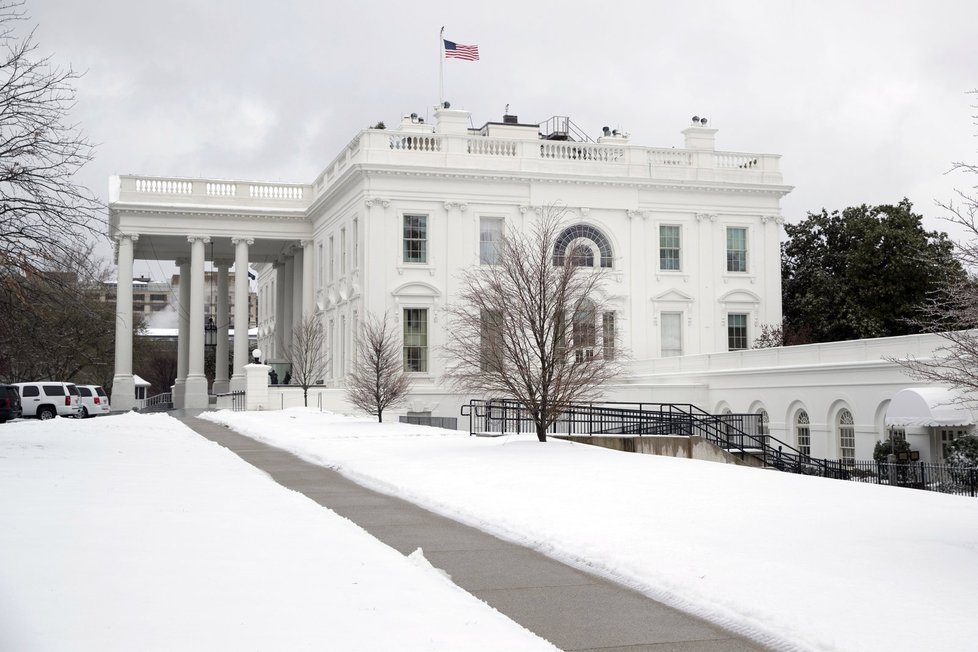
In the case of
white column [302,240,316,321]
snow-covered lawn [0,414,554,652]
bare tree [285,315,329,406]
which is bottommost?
snow-covered lawn [0,414,554,652]

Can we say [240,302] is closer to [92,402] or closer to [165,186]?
[165,186]

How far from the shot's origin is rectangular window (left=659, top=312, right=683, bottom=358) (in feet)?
180

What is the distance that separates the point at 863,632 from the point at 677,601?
1.68 metres

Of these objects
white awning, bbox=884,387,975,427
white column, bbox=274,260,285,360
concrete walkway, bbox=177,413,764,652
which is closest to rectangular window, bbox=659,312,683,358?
white awning, bbox=884,387,975,427

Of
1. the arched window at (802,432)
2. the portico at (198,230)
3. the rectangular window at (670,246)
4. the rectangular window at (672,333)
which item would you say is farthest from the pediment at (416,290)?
the arched window at (802,432)

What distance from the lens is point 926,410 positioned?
29969 millimetres

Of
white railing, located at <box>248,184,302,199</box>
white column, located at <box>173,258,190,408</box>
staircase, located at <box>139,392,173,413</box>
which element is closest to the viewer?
white railing, located at <box>248,184,302,199</box>

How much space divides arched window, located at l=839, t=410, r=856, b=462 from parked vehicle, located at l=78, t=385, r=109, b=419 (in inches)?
1273

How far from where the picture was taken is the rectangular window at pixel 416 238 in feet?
170

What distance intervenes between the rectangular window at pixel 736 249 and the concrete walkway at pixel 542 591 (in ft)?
145

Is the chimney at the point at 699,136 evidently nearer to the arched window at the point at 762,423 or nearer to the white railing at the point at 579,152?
the white railing at the point at 579,152

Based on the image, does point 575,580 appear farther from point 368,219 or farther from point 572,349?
point 368,219

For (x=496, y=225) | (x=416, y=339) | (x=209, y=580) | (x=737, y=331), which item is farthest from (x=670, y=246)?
(x=209, y=580)

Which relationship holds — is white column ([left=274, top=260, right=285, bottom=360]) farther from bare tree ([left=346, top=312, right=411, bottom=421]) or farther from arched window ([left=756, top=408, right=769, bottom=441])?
arched window ([left=756, top=408, right=769, bottom=441])
